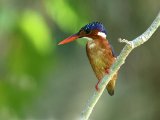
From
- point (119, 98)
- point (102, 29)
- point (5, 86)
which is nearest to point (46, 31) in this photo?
point (5, 86)

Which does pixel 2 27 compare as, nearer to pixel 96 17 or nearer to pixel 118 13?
pixel 96 17

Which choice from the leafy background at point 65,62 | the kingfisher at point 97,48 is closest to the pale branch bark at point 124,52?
the kingfisher at point 97,48

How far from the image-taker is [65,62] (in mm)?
4887

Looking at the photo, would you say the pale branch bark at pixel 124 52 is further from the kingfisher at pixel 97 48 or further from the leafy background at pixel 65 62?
the leafy background at pixel 65 62

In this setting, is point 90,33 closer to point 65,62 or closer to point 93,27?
point 93,27

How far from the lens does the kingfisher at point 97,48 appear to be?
1.31 meters

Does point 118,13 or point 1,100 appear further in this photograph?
point 118,13

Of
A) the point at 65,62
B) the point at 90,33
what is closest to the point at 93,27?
the point at 90,33

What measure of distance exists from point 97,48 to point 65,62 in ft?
11.8

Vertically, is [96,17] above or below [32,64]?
below

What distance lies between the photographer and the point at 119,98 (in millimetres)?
5039

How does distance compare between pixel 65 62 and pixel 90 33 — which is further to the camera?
pixel 65 62

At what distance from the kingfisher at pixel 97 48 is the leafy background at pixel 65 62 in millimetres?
47

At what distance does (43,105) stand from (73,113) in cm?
37
